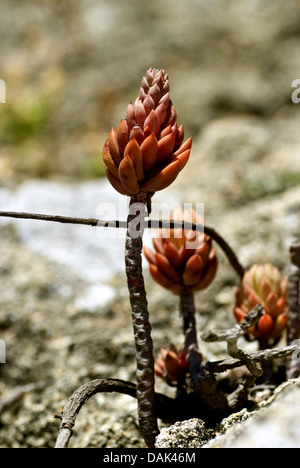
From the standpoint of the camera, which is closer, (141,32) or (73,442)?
(73,442)

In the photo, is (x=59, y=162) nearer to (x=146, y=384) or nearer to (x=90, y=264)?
(x=90, y=264)

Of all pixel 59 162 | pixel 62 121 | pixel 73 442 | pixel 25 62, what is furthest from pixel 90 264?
pixel 25 62

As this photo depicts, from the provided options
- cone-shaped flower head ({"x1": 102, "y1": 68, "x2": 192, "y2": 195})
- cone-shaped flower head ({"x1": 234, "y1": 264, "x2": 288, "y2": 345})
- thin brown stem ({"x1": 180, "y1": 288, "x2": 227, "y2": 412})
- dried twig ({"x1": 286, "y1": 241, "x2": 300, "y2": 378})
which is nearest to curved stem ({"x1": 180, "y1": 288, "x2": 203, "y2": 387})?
thin brown stem ({"x1": 180, "y1": 288, "x2": 227, "y2": 412})

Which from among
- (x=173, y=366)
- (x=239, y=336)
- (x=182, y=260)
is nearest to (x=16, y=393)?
(x=173, y=366)

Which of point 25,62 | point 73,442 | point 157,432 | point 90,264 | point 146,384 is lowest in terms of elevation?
point 73,442

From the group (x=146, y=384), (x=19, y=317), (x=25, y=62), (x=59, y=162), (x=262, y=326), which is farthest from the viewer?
(x=25, y=62)

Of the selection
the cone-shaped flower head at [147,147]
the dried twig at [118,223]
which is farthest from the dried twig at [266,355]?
the cone-shaped flower head at [147,147]
